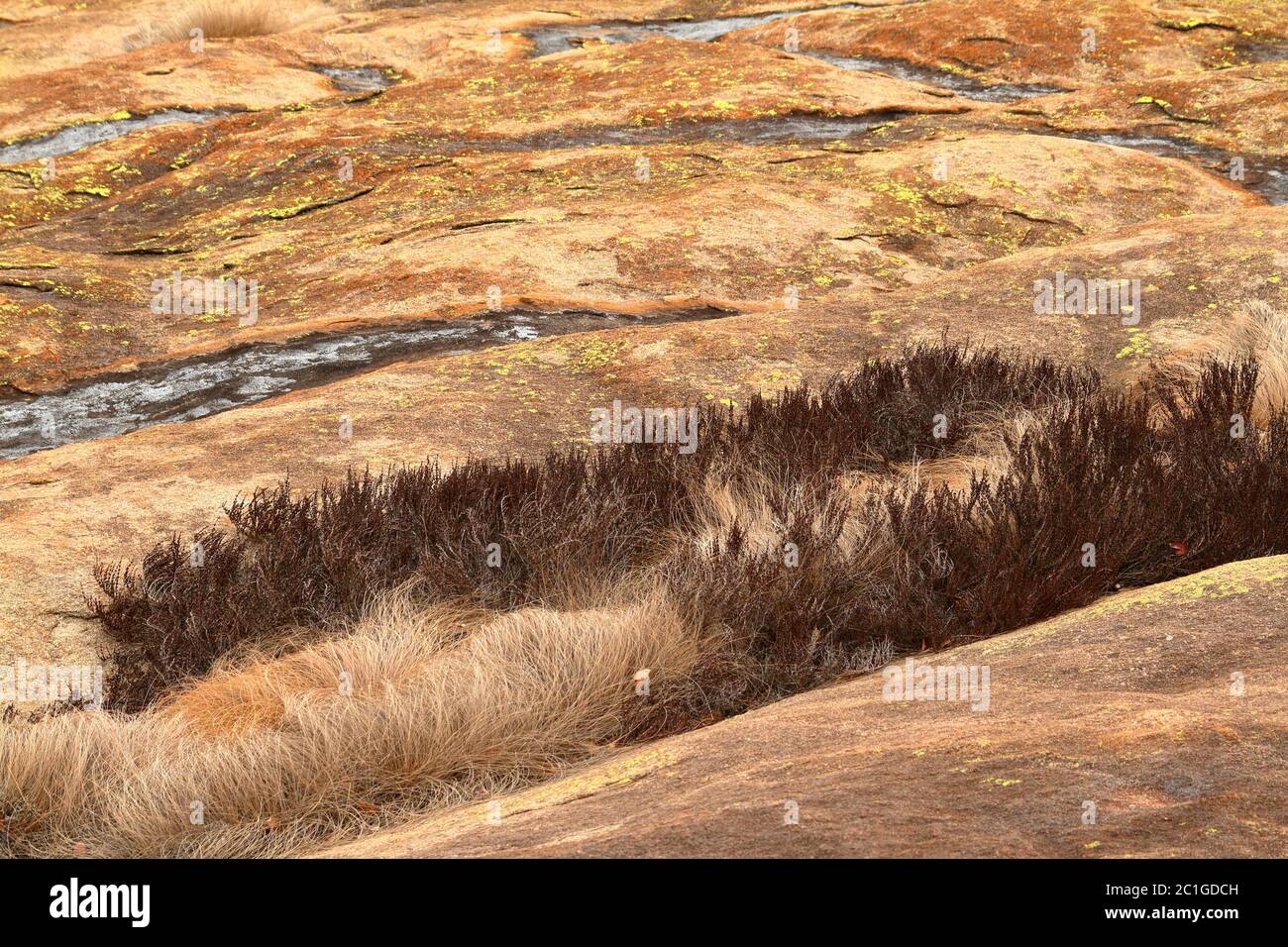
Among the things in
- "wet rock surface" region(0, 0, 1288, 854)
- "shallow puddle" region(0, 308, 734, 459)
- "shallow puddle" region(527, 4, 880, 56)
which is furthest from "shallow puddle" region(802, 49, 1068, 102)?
"shallow puddle" region(0, 308, 734, 459)

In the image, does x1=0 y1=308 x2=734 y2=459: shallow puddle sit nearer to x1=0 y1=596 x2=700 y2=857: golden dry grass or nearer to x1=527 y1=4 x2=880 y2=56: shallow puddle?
x1=0 y1=596 x2=700 y2=857: golden dry grass

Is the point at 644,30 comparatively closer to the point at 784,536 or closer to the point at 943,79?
the point at 943,79

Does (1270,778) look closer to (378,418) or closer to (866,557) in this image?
(866,557)

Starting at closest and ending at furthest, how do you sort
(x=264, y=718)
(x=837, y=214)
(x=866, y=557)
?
(x=264, y=718) → (x=866, y=557) → (x=837, y=214)

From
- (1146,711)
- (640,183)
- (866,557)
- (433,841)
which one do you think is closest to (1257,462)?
(866,557)

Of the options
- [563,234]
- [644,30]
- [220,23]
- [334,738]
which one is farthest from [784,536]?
[220,23]

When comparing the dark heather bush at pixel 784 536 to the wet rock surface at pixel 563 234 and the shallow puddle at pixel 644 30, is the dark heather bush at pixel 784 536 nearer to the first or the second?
the wet rock surface at pixel 563 234

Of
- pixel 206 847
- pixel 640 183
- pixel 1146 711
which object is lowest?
pixel 206 847

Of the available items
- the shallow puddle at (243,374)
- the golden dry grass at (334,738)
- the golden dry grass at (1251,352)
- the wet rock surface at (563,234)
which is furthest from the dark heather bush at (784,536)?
the shallow puddle at (243,374)
